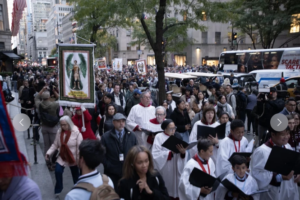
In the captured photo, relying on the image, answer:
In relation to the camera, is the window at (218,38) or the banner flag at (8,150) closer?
the banner flag at (8,150)

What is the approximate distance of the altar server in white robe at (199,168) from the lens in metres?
3.76

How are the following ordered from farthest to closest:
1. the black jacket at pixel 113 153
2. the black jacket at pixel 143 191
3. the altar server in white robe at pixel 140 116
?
the altar server in white robe at pixel 140 116, the black jacket at pixel 113 153, the black jacket at pixel 143 191

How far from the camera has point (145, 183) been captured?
9.89 feet

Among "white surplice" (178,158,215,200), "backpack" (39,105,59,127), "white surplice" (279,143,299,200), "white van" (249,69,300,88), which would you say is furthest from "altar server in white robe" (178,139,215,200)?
"white van" (249,69,300,88)

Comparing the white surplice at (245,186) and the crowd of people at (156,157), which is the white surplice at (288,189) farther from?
the white surplice at (245,186)

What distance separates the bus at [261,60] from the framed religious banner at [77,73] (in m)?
24.3

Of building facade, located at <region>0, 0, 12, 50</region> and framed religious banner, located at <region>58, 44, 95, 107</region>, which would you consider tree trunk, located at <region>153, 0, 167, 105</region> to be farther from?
building facade, located at <region>0, 0, 12, 50</region>

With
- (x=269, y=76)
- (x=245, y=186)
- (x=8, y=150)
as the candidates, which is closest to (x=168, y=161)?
(x=245, y=186)

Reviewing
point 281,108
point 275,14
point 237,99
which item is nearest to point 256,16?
point 275,14

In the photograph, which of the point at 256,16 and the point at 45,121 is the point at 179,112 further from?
the point at 256,16

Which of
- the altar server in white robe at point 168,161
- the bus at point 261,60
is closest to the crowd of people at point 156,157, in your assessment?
the altar server in white robe at point 168,161

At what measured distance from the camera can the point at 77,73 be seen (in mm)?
5816

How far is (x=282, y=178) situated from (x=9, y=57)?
37.0 meters

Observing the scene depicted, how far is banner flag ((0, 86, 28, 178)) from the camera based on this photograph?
1.96m
